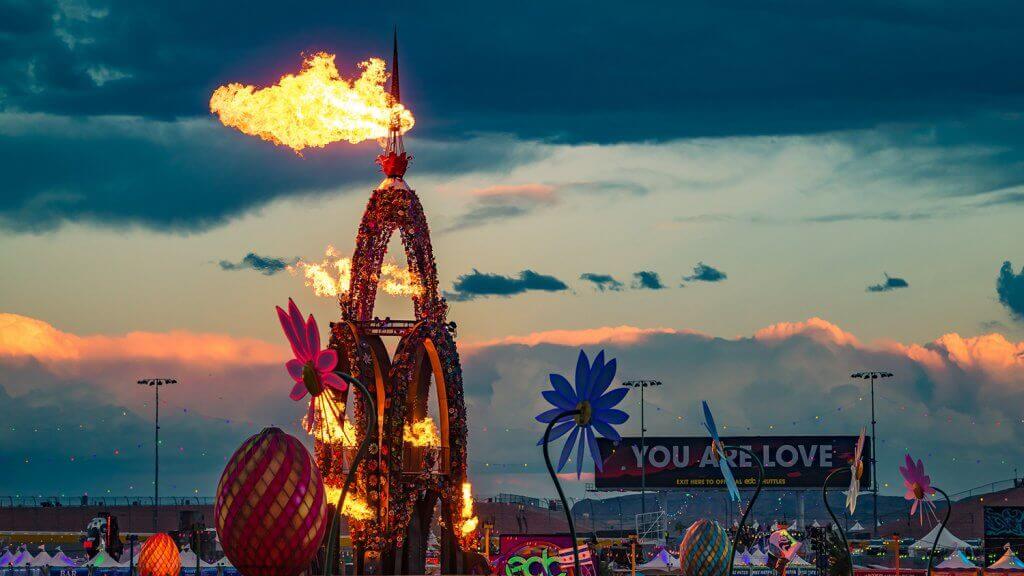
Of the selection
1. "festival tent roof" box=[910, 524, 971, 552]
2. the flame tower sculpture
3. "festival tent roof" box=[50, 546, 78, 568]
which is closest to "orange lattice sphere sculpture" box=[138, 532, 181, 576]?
the flame tower sculpture

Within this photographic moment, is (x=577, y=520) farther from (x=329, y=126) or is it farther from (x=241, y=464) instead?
(x=241, y=464)

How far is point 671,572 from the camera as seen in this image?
84438 mm

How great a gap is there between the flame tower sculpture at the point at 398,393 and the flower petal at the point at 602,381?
23.0 m

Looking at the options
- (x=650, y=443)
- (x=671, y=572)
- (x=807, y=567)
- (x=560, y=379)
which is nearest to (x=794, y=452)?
(x=650, y=443)

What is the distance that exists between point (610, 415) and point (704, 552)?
48.8 ft

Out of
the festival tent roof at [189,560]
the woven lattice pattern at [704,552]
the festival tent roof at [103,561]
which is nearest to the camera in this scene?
the woven lattice pattern at [704,552]

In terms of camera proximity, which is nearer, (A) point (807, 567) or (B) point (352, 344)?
(B) point (352, 344)

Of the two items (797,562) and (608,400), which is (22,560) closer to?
(797,562)

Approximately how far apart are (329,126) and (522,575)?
17.3 meters

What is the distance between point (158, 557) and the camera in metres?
44.9

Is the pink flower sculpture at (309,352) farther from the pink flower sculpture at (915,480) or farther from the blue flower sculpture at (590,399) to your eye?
the pink flower sculpture at (915,480)

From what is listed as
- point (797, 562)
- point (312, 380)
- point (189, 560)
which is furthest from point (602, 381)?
point (797, 562)

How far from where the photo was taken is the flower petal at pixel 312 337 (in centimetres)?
3334

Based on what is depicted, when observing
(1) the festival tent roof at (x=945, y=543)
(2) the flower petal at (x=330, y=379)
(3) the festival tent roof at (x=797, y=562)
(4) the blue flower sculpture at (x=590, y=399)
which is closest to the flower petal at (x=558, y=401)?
(4) the blue flower sculpture at (x=590, y=399)
